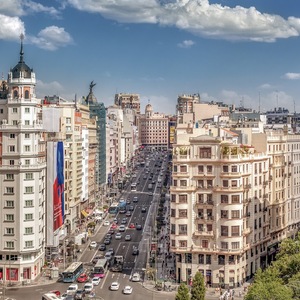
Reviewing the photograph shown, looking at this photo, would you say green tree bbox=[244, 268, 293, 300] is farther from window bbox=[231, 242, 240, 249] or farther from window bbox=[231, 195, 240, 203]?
window bbox=[231, 195, 240, 203]

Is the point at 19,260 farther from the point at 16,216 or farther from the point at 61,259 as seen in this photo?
the point at 61,259

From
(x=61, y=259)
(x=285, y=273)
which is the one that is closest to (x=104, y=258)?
(x=61, y=259)

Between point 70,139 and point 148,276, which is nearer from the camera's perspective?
point 148,276

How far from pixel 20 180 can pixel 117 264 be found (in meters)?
23.4

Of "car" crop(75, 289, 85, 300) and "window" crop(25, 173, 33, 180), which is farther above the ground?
"window" crop(25, 173, 33, 180)

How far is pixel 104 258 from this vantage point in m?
121

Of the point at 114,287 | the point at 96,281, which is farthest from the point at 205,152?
the point at 96,281

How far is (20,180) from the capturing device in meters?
106

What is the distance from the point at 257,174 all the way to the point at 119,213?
254 feet

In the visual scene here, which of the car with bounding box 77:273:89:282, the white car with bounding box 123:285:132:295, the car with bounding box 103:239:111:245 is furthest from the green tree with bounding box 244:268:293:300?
the car with bounding box 103:239:111:245

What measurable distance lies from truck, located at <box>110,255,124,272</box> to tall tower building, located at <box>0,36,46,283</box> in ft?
42.8

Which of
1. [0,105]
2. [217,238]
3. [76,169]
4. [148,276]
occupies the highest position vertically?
[0,105]

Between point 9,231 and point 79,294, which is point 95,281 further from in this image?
point 9,231

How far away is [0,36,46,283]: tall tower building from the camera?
106 m
